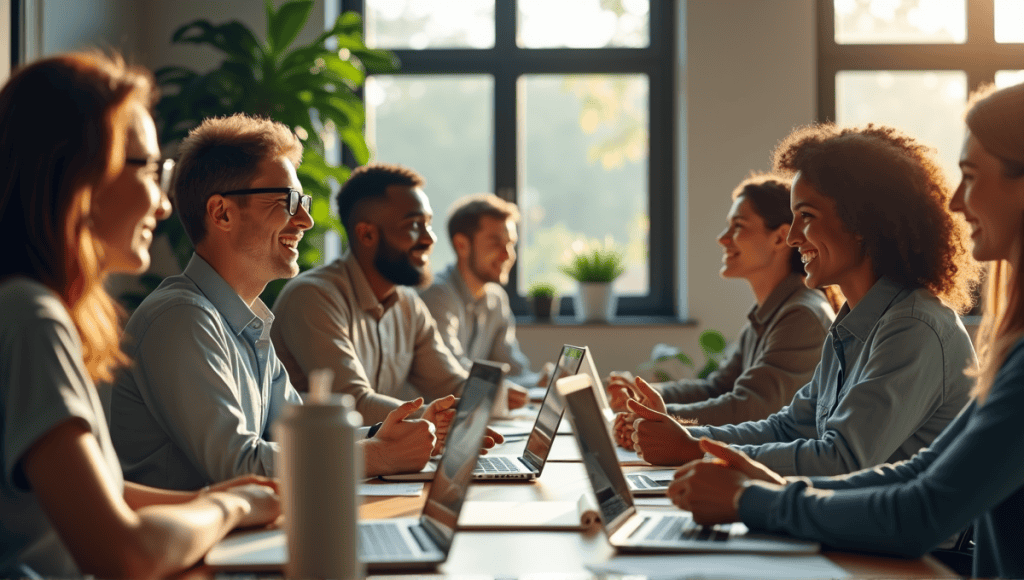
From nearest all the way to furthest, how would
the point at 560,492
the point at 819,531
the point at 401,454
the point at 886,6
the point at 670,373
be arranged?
the point at 819,531, the point at 560,492, the point at 401,454, the point at 670,373, the point at 886,6

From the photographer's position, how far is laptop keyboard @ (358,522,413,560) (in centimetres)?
115

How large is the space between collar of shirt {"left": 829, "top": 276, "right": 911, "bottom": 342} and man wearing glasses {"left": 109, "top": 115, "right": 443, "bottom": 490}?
90cm

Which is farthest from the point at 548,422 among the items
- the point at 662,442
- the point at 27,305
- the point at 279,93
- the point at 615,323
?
the point at 615,323

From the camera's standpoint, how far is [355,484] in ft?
2.74

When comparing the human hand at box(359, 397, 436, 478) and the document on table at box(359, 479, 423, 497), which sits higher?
the human hand at box(359, 397, 436, 478)

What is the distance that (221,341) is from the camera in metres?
1.65

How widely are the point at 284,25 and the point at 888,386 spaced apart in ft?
10.8

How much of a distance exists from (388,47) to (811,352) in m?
3.52

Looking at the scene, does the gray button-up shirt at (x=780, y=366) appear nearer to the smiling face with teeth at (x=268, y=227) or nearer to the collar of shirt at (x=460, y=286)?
the smiling face with teeth at (x=268, y=227)

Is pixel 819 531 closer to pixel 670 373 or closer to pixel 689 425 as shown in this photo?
pixel 689 425

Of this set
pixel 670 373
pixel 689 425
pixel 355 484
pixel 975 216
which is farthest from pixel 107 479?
pixel 670 373

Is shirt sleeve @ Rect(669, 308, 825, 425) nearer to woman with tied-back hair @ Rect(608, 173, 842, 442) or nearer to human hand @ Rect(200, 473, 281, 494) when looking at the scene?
woman with tied-back hair @ Rect(608, 173, 842, 442)

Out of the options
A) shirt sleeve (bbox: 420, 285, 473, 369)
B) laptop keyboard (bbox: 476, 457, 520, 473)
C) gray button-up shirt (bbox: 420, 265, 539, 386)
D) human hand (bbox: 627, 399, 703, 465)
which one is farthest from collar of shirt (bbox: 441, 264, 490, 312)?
human hand (bbox: 627, 399, 703, 465)

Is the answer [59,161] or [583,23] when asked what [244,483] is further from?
[583,23]
